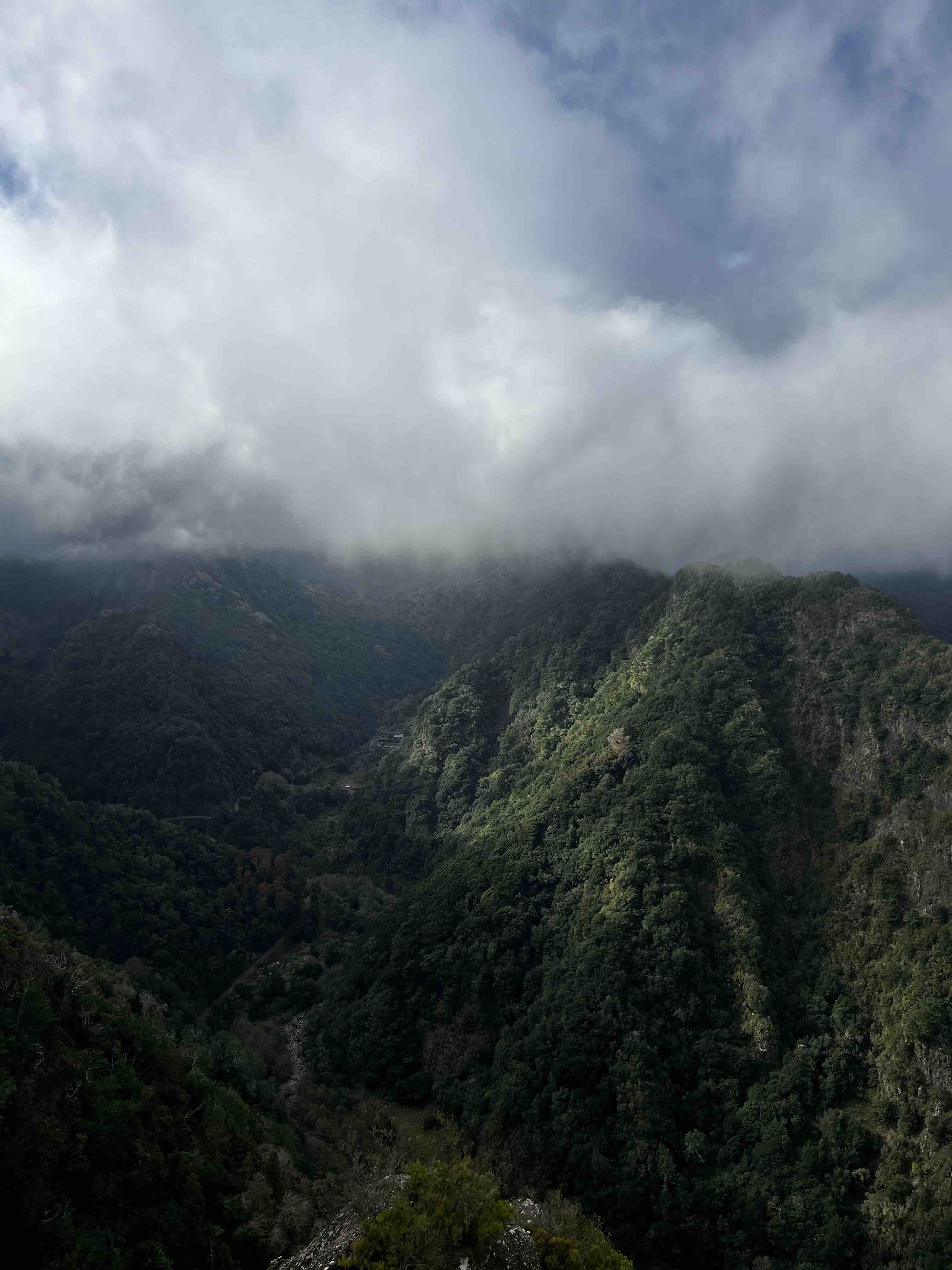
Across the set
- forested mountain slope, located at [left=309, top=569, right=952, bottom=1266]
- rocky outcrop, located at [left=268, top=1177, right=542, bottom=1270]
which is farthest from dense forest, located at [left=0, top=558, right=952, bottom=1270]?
rocky outcrop, located at [left=268, top=1177, right=542, bottom=1270]

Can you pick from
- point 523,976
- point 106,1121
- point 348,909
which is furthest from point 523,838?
point 106,1121

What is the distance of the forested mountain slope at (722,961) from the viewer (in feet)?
214

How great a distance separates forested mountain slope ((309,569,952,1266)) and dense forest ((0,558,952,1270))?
1.27 ft

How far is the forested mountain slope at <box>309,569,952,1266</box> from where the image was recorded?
65188mm

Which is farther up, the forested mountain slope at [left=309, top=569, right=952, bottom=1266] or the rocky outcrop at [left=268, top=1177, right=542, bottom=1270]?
the forested mountain slope at [left=309, top=569, right=952, bottom=1266]

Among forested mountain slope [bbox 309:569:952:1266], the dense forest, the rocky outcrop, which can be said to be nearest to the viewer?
the rocky outcrop

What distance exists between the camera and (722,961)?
84312 millimetres

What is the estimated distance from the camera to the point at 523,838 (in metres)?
116

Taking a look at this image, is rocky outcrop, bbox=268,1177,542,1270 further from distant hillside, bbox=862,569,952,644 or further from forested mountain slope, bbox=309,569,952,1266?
distant hillside, bbox=862,569,952,644

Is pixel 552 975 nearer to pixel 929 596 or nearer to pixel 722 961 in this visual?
pixel 722 961

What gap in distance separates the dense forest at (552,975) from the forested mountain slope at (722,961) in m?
0.39

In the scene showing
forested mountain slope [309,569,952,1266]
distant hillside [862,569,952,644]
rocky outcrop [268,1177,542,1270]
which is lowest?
rocky outcrop [268,1177,542,1270]

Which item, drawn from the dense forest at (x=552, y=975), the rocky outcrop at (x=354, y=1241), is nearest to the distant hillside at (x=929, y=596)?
the dense forest at (x=552, y=975)

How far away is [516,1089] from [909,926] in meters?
46.1
